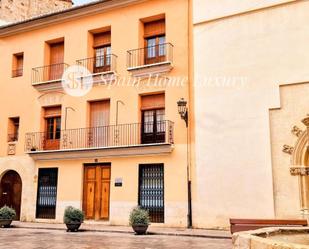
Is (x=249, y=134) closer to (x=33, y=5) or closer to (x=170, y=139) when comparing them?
(x=170, y=139)

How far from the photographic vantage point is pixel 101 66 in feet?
62.0

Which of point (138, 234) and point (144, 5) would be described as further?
point (144, 5)

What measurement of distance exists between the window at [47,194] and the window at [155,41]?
6744mm

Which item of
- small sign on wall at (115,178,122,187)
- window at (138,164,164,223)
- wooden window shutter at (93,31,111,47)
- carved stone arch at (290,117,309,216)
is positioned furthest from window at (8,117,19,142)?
carved stone arch at (290,117,309,216)

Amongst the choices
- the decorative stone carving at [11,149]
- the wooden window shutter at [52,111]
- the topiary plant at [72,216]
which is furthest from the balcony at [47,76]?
the topiary plant at [72,216]

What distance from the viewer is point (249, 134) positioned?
48.5 ft

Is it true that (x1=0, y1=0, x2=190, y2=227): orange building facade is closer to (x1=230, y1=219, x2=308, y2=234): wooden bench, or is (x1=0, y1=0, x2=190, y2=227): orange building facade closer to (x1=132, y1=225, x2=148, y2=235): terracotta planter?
(x1=132, y1=225, x2=148, y2=235): terracotta planter

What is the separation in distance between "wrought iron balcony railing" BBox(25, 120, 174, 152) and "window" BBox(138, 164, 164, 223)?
3.65 feet

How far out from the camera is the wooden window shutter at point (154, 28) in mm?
17859

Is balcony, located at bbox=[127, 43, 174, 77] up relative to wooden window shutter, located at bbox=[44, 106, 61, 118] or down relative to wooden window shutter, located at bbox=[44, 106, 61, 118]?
up

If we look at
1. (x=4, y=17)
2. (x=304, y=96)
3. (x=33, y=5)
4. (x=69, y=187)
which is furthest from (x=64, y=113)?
(x=33, y=5)

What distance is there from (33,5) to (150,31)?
50.7 ft

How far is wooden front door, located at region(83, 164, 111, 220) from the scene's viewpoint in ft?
57.1

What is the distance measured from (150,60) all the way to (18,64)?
310 inches
